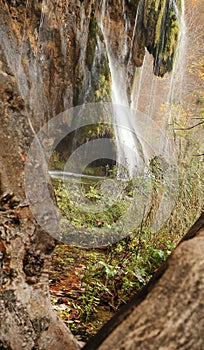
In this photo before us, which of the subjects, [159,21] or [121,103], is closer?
[159,21]

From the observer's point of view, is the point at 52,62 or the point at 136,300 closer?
the point at 136,300

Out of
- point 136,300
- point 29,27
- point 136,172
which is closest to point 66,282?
point 136,172

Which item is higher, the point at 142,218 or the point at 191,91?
the point at 191,91

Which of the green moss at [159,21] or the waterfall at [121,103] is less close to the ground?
the green moss at [159,21]

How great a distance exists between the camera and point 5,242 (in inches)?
60.5

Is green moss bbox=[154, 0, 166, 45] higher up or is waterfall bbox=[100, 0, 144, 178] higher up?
green moss bbox=[154, 0, 166, 45]

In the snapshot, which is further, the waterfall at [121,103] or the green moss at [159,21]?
the green moss at [159,21]

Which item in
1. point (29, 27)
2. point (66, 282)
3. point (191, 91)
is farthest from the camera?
point (191, 91)

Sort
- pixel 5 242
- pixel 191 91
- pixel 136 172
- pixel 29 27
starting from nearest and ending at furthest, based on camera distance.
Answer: pixel 5 242
pixel 136 172
pixel 29 27
pixel 191 91

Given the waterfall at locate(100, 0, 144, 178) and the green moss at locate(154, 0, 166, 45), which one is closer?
the waterfall at locate(100, 0, 144, 178)

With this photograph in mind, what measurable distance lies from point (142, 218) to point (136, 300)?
2.83m

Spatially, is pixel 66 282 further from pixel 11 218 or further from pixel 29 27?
pixel 29 27

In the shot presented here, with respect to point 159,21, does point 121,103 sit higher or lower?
lower

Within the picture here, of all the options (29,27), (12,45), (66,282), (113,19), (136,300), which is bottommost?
(66,282)
